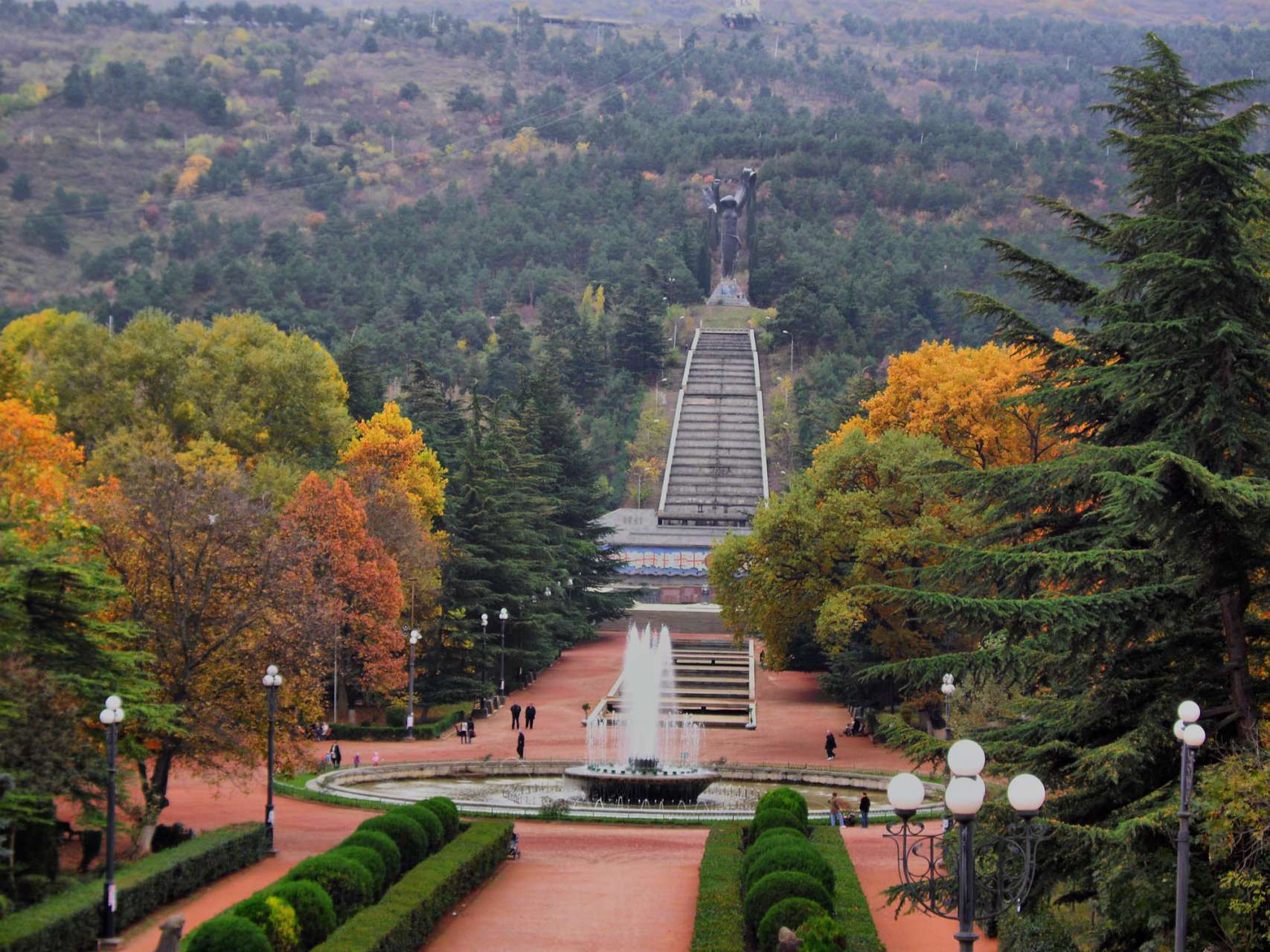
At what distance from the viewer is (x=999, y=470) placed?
63.2ft

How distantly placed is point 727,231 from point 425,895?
11199 centimetres

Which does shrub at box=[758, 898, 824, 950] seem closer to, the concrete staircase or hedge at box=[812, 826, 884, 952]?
hedge at box=[812, 826, 884, 952]

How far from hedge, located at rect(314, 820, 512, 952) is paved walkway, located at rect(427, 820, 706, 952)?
0.90ft

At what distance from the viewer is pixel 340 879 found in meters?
21.1

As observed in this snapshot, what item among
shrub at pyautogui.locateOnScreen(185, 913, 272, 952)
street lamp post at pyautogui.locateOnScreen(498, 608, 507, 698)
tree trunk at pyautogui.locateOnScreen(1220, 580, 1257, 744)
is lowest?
shrub at pyautogui.locateOnScreen(185, 913, 272, 952)

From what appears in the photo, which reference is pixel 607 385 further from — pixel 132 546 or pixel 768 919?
pixel 768 919

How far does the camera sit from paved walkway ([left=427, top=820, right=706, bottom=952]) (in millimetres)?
21812

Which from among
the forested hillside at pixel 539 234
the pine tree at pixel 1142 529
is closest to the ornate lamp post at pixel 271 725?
the pine tree at pixel 1142 529

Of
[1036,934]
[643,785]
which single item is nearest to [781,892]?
[1036,934]

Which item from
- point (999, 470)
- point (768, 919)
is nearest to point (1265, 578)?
point (999, 470)

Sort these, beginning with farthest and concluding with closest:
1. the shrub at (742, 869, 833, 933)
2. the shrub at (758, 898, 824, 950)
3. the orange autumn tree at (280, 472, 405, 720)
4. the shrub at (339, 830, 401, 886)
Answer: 1. the orange autumn tree at (280, 472, 405, 720)
2. the shrub at (339, 830, 401, 886)
3. the shrub at (742, 869, 833, 933)
4. the shrub at (758, 898, 824, 950)

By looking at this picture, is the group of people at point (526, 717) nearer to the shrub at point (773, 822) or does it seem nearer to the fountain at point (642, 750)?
the fountain at point (642, 750)

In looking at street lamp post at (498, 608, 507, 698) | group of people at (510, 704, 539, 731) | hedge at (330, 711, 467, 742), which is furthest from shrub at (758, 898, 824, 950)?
street lamp post at (498, 608, 507, 698)

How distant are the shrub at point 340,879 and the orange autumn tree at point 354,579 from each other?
818 inches
